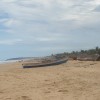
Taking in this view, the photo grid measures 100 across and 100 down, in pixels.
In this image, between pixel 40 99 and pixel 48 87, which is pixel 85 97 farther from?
pixel 48 87

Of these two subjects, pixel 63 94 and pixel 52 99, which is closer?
pixel 52 99

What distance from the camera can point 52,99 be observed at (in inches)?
396

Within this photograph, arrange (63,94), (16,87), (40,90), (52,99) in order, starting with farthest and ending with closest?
(16,87)
(40,90)
(63,94)
(52,99)

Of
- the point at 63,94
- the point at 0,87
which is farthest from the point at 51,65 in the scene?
the point at 63,94

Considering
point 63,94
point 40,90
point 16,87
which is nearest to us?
point 63,94

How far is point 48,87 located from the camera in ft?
40.5

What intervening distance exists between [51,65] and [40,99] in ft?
64.5

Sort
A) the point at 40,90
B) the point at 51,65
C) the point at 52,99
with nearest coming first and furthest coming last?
the point at 52,99 < the point at 40,90 < the point at 51,65

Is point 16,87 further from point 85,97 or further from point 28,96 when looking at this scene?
point 85,97

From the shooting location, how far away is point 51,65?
29844 millimetres

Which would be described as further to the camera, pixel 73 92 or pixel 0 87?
pixel 0 87

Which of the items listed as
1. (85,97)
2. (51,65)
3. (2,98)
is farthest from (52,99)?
(51,65)

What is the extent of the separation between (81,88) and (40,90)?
150 cm

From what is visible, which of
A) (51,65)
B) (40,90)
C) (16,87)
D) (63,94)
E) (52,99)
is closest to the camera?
(52,99)
